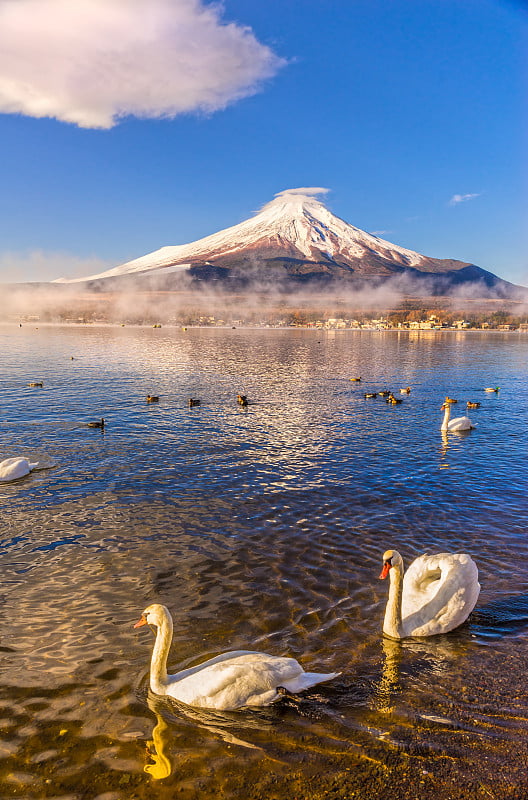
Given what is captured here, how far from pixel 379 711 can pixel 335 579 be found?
352cm

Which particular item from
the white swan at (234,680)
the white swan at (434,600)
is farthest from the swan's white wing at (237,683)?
the white swan at (434,600)

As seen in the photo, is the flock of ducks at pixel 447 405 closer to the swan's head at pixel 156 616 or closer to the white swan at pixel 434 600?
the white swan at pixel 434 600

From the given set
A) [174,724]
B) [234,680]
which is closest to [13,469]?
[174,724]

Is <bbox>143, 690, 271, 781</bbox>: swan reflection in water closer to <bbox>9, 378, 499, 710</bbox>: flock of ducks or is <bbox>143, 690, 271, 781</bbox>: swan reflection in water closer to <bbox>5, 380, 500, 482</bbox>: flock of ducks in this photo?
<bbox>9, 378, 499, 710</bbox>: flock of ducks

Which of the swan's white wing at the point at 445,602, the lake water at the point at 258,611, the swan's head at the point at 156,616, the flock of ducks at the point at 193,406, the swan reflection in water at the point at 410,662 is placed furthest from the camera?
the flock of ducks at the point at 193,406

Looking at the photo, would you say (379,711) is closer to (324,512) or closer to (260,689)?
(260,689)

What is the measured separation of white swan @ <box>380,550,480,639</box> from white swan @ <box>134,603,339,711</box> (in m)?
1.90

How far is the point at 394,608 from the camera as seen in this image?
812cm

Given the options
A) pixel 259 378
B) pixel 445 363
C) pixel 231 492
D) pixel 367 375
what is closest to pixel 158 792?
pixel 231 492

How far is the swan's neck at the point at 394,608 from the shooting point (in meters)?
8.11

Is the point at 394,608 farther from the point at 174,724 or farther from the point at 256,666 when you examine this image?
the point at 174,724

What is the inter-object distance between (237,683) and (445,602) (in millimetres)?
3993

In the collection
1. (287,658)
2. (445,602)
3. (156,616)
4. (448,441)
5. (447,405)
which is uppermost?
(447,405)

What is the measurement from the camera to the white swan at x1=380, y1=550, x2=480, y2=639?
8.18 metres
